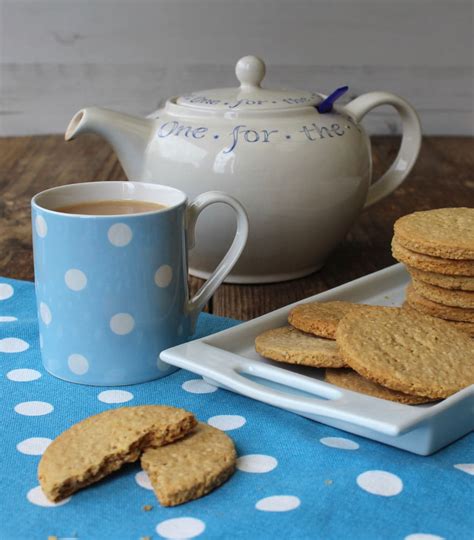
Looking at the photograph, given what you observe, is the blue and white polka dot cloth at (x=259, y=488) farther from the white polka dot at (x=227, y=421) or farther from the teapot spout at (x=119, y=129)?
the teapot spout at (x=119, y=129)

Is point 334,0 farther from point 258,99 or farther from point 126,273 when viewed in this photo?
point 126,273

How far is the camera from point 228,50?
6.71 feet

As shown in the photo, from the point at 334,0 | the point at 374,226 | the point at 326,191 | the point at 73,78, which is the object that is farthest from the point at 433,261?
the point at 73,78

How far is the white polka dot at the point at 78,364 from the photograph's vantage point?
78cm

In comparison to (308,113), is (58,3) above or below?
above

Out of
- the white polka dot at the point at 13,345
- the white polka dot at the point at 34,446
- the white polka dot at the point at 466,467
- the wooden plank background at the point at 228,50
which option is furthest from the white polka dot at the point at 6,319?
the wooden plank background at the point at 228,50

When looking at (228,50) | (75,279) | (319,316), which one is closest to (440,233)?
(319,316)

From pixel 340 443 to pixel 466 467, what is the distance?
96mm

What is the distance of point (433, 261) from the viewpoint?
81 cm

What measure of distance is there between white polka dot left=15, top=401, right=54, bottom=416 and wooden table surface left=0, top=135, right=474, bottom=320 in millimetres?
290

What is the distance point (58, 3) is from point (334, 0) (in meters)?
0.65

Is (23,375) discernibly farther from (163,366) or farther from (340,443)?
(340,443)

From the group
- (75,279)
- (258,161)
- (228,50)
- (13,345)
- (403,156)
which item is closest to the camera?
(75,279)

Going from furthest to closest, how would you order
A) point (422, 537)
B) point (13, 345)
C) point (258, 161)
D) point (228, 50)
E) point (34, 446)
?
point (228, 50)
point (258, 161)
point (13, 345)
point (34, 446)
point (422, 537)
